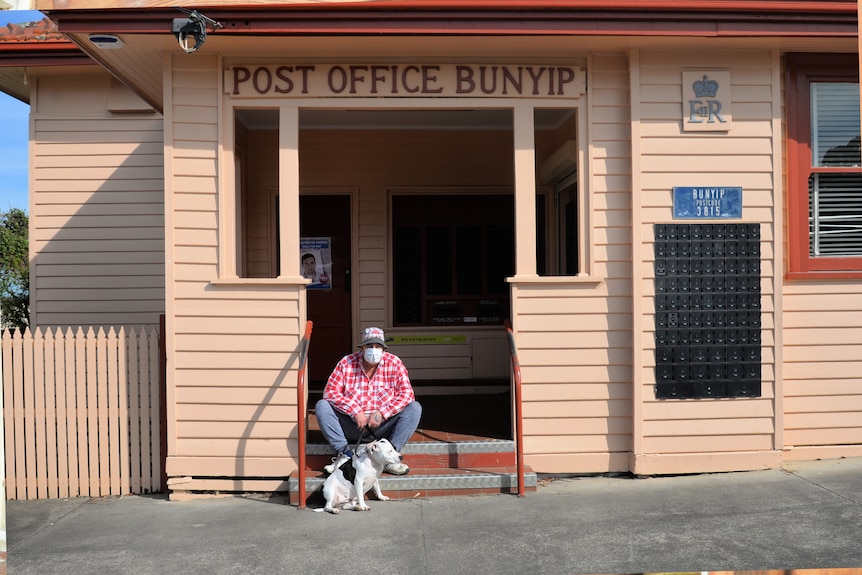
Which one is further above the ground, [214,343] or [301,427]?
[214,343]

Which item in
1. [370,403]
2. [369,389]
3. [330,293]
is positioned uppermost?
[330,293]

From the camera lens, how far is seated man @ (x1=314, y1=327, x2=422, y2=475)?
6.05 meters

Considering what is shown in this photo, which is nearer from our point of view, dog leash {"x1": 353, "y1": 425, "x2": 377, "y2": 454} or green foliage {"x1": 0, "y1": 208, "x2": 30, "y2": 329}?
dog leash {"x1": 353, "y1": 425, "x2": 377, "y2": 454}

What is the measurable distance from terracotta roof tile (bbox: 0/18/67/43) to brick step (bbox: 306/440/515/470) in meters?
5.72

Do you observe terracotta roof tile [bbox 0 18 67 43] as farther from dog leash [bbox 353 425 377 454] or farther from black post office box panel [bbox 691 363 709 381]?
black post office box panel [bbox 691 363 709 381]

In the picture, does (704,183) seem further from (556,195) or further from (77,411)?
(77,411)

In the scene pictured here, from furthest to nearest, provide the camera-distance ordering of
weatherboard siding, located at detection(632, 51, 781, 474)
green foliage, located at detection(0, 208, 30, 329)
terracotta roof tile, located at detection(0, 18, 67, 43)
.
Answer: green foliage, located at detection(0, 208, 30, 329) → terracotta roof tile, located at detection(0, 18, 67, 43) → weatherboard siding, located at detection(632, 51, 781, 474)

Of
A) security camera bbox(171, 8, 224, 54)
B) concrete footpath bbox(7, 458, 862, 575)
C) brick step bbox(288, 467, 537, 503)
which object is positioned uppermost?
security camera bbox(171, 8, 224, 54)

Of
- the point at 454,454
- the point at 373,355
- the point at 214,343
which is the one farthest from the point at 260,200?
the point at 454,454

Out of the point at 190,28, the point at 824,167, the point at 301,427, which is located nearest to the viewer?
the point at 190,28

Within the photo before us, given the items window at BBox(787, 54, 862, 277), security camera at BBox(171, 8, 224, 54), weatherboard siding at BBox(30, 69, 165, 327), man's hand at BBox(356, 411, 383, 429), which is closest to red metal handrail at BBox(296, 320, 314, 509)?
man's hand at BBox(356, 411, 383, 429)

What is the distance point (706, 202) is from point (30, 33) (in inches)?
297

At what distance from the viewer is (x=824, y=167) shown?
6863 mm

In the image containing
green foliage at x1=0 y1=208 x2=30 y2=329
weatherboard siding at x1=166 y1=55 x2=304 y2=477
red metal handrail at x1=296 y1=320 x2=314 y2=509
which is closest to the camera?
red metal handrail at x1=296 y1=320 x2=314 y2=509
